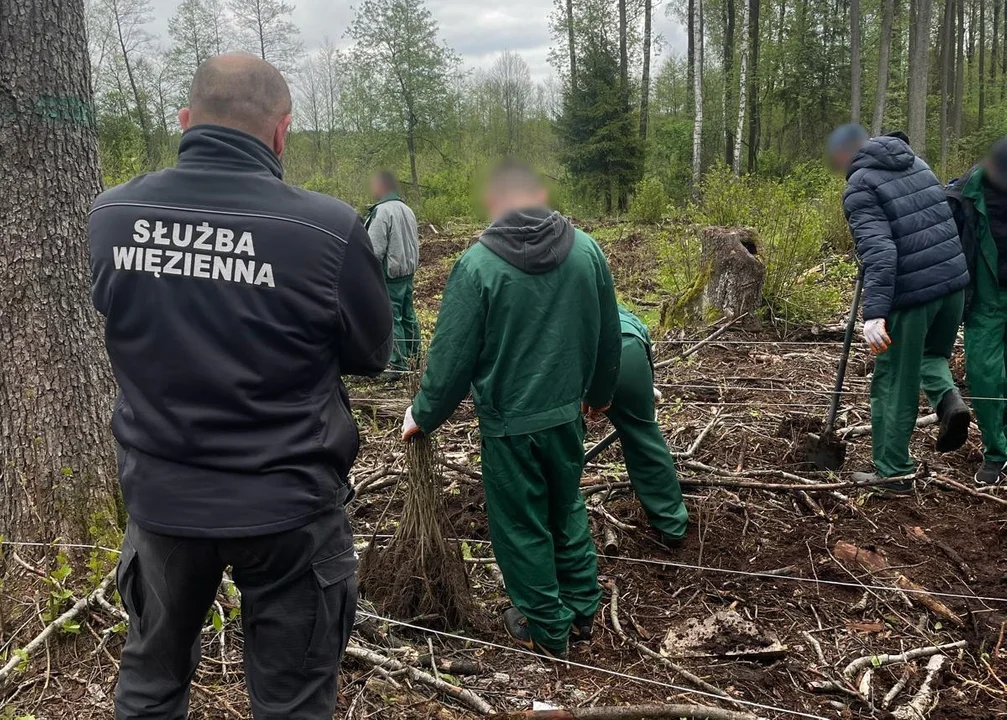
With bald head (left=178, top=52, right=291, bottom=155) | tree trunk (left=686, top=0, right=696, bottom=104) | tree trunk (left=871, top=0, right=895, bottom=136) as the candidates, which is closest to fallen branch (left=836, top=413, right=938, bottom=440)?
bald head (left=178, top=52, right=291, bottom=155)

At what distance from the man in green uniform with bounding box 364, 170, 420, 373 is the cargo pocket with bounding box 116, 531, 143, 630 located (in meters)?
4.73

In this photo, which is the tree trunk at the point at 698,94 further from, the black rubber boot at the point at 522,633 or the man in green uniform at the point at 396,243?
the black rubber boot at the point at 522,633

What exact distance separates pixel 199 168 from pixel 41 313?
1.60 meters

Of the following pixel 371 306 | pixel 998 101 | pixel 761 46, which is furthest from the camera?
pixel 998 101

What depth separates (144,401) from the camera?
170cm

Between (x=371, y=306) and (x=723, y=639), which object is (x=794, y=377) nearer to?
(x=723, y=639)

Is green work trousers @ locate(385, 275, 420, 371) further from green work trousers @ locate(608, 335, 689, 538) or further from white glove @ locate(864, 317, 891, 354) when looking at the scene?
white glove @ locate(864, 317, 891, 354)

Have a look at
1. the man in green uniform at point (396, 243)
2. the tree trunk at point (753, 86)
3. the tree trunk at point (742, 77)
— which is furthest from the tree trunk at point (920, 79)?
the man in green uniform at point (396, 243)

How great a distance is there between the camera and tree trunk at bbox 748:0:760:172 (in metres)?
24.3

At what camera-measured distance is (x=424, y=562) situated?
2.98m

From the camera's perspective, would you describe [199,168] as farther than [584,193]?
No

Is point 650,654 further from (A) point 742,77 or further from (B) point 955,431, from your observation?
(A) point 742,77

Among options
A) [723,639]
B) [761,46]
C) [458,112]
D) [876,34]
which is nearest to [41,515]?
[723,639]

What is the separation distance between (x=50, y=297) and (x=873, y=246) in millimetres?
3797
